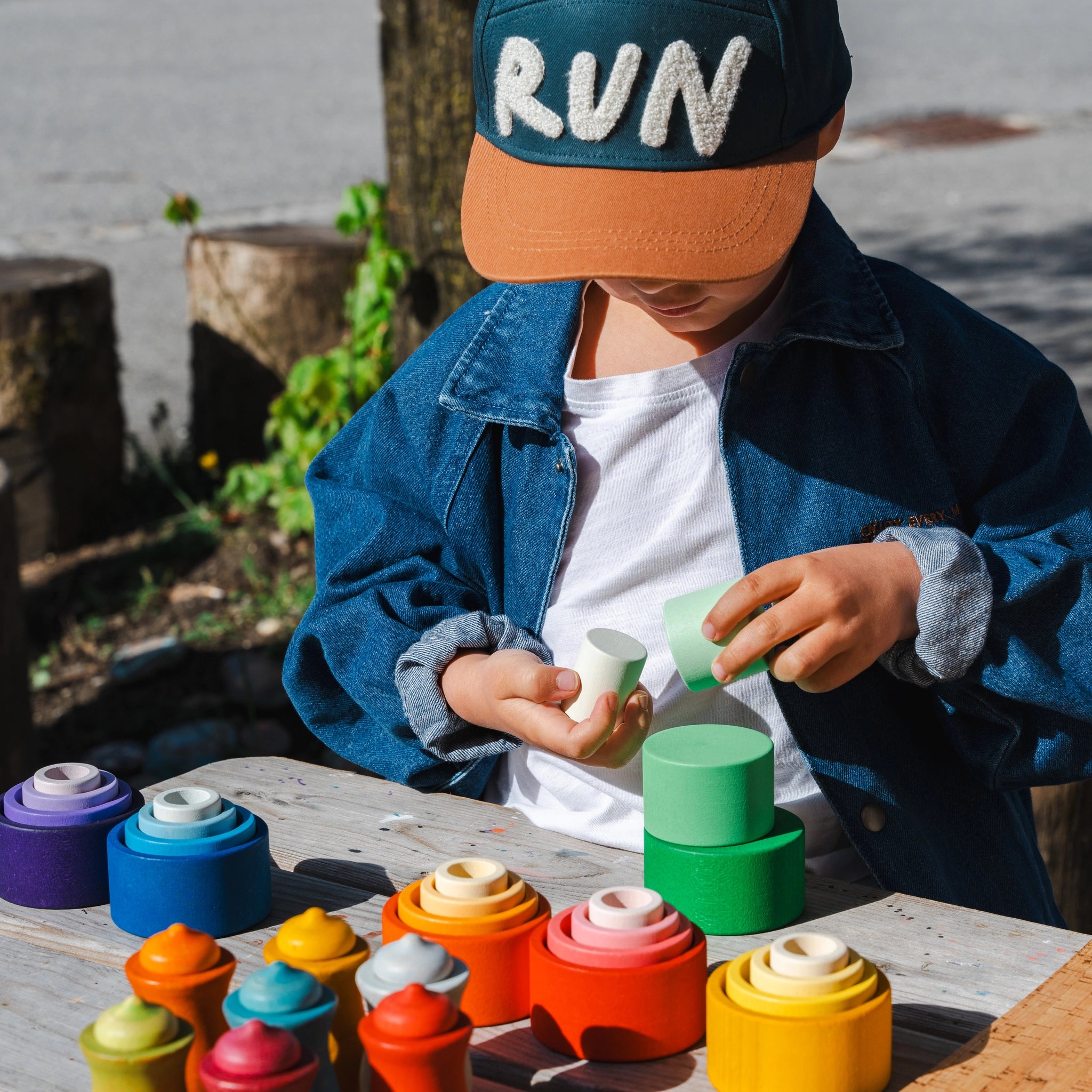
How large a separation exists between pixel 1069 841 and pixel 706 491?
4.17ft

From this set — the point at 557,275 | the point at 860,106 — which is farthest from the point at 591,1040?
the point at 860,106

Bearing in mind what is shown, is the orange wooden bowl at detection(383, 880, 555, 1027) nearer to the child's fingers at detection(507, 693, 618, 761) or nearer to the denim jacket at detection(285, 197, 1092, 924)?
the child's fingers at detection(507, 693, 618, 761)

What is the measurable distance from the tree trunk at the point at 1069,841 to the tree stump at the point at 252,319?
283 cm

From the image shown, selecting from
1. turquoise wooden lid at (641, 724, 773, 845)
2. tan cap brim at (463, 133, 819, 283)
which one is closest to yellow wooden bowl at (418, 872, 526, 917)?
turquoise wooden lid at (641, 724, 773, 845)

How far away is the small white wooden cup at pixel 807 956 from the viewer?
98 cm

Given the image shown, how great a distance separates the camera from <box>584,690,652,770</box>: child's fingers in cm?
136

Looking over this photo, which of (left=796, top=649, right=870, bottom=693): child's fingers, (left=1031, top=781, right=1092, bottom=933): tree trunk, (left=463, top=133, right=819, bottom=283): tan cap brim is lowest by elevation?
(left=1031, top=781, right=1092, bottom=933): tree trunk

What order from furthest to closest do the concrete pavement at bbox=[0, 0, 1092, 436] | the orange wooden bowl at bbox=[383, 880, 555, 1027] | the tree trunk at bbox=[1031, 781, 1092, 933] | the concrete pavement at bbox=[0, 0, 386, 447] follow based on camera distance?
the concrete pavement at bbox=[0, 0, 386, 447] < the concrete pavement at bbox=[0, 0, 1092, 436] < the tree trunk at bbox=[1031, 781, 1092, 933] < the orange wooden bowl at bbox=[383, 880, 555, 1027]

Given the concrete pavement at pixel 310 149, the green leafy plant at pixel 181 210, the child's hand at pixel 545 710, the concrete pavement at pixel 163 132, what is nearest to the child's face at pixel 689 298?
the child's hand at pixel 545 710

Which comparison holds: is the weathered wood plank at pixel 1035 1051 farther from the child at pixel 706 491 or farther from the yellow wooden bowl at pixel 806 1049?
the child at pixel 706 491

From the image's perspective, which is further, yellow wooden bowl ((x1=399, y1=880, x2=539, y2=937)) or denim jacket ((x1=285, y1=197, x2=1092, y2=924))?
denim jacket ((x1=285, y1=197, x2=1092, y2=924))

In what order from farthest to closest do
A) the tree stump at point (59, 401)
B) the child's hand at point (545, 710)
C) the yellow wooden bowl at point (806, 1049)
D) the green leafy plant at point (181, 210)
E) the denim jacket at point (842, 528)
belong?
the tree stump at point (59, 401) → the green leafy plant at point (181, 210) → the denim jacket at point (842, 528) → the child's hand at point (545, 710) → the yellow wooden bowl at point (806, 1049)

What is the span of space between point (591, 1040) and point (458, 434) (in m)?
0.73

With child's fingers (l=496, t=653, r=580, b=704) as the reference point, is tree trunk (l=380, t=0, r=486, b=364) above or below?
above
